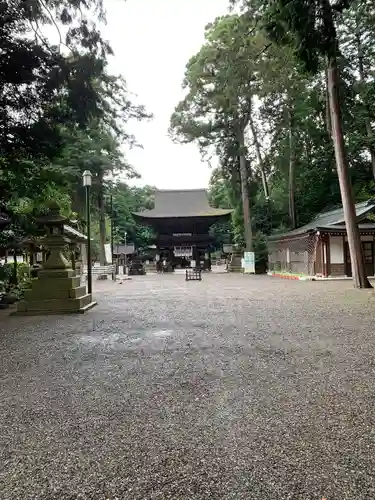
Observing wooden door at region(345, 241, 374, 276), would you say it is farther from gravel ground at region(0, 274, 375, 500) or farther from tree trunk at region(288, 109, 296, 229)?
gravel ground at region(0, 274, 375, 500)

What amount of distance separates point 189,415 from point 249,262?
2799cm

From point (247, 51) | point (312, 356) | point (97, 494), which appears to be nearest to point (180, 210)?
point (247, 51)

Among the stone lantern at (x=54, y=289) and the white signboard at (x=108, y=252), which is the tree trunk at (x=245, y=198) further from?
the stone lantern at (x=54, y=289)

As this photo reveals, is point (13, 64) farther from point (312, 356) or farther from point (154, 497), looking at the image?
point (154, 497)

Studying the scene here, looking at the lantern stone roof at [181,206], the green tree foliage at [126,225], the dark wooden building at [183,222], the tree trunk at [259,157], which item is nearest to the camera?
the tree trunk at [259,157]

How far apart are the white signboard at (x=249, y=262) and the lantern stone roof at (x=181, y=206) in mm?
6840

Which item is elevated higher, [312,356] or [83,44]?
[83,44]

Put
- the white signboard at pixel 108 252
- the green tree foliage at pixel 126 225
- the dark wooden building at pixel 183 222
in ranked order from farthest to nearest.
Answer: the green tree foliage at pixel 126 225
the dark wooden building at pixel 183 222
the white signboard at pixel 108 252

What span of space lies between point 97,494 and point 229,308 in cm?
789

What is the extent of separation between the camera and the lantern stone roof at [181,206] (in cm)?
3759

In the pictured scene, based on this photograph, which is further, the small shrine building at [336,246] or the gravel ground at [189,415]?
the small shrine building at [336,246]

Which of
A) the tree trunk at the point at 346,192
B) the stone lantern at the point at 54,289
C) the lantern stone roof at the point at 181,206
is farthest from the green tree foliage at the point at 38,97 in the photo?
the lantern stone roof at the point at 181,206

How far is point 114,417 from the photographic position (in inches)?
125

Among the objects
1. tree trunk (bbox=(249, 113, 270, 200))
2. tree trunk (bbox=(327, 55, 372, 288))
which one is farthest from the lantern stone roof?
tree trunk (bbox=(327, 55, 372, 288))
